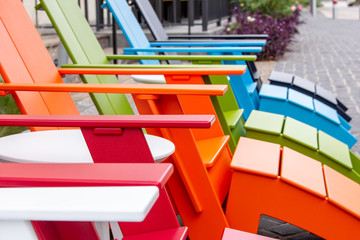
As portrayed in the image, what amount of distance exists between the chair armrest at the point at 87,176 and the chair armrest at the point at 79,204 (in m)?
0.07

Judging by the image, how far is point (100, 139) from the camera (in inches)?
69.9

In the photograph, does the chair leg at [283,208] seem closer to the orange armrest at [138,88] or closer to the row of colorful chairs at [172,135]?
the row of colorful chairs at [172,135]

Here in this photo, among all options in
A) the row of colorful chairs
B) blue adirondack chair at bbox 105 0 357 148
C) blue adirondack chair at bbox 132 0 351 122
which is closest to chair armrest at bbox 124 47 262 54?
blue adirondack chair at bbox 105 0 357 148

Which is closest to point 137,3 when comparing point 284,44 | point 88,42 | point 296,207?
point 88,42

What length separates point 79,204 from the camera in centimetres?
86

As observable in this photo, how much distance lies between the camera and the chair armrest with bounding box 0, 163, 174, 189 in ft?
3.29

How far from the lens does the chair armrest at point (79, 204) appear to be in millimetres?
830

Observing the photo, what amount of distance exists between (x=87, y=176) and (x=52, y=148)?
1219mm

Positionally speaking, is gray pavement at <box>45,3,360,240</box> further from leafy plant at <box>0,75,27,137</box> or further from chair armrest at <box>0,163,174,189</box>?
chair armrest at <box>0,163,174,189</box>

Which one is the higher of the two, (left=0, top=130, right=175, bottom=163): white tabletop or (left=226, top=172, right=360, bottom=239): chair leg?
(left=0, top=130, right=175, bottom=163): white tabletop

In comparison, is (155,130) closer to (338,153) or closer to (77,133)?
(77,133)

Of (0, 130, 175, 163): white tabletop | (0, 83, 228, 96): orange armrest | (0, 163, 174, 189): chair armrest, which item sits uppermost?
(0, 163, 174, 189): chair armrest

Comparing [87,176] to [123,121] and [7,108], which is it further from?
[7,108]

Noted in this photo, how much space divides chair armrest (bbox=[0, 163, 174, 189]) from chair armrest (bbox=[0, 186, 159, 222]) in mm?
73
